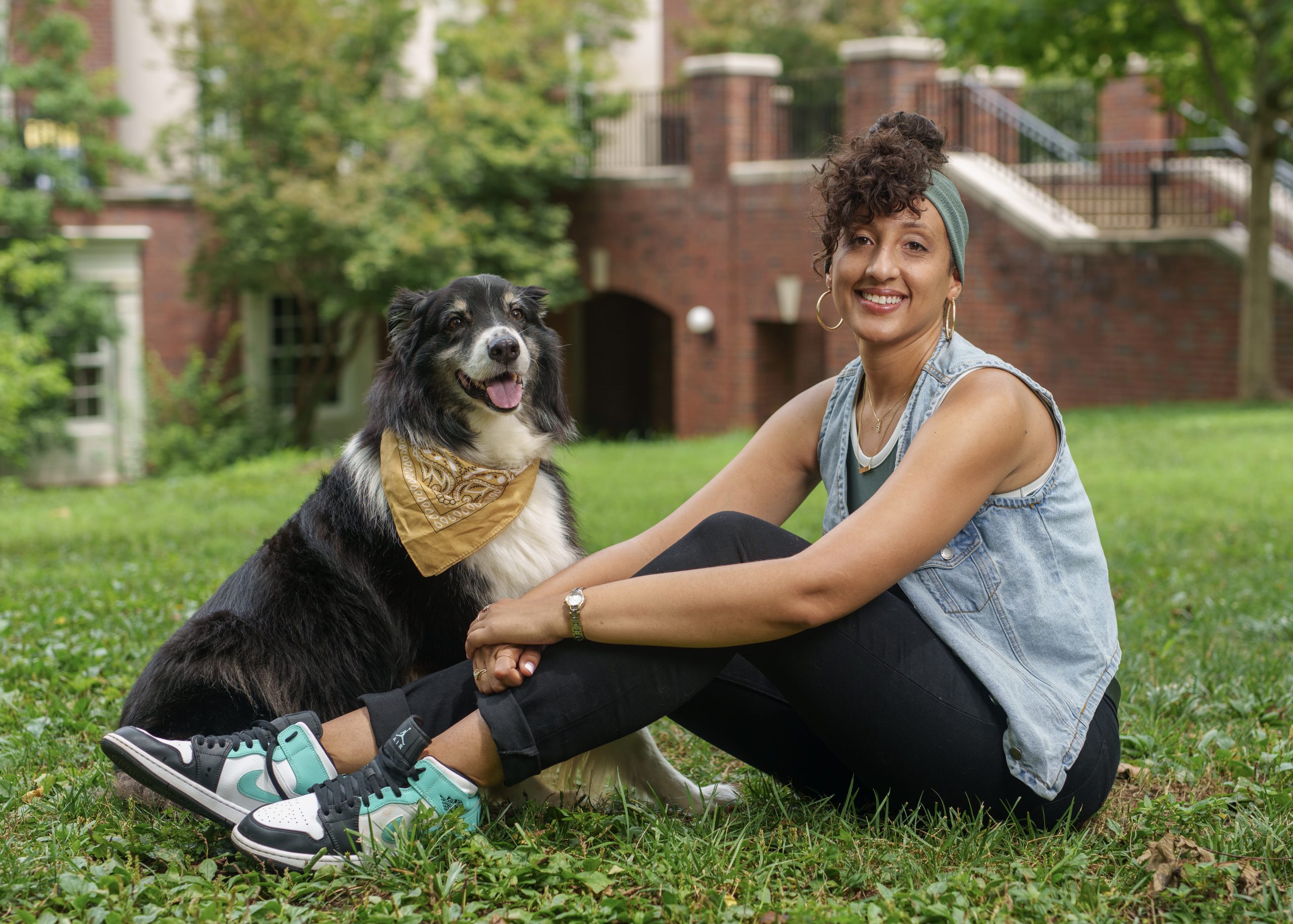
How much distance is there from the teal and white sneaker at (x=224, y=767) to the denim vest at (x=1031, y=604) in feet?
4.40

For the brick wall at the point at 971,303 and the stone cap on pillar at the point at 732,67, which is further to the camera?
the stone cap on pillar at the point at 732,67

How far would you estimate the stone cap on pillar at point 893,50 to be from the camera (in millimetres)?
15078

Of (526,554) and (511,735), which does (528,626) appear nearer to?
(511,735)

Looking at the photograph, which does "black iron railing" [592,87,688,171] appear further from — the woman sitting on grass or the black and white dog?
the woman sitting on grass

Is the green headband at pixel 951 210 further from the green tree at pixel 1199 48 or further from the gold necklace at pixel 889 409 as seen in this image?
the green tree at pixel 1199 48

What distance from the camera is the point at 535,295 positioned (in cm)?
364

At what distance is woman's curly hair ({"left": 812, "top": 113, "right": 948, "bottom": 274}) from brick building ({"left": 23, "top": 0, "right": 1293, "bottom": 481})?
12.3 meters

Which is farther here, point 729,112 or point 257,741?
point 729,112

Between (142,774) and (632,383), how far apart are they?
19.8m

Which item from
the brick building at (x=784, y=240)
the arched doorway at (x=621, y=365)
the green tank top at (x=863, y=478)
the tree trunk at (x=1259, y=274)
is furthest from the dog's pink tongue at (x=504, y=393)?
the arched doorway at (x=621, y=365)

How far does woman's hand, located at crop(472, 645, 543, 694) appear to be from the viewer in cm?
250

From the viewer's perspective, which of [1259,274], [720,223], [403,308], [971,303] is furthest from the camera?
[720,223]

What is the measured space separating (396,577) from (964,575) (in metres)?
1.41

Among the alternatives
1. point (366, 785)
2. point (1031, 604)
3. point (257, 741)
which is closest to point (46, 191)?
point (257, 741)
